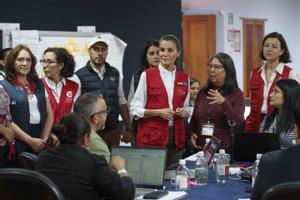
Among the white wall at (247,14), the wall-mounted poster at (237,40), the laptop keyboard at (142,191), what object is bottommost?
the laptop keyboard at (142,191)

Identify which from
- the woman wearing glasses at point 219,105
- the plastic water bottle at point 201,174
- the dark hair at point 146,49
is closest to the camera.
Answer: the plastic water bottle at point 201,174

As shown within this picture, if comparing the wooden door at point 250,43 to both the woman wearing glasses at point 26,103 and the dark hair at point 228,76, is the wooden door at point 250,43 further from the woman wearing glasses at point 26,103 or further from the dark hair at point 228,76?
the woman wearing glasses at point 26,103

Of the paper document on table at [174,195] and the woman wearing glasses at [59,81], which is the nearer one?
the paper document on table at [174,195]

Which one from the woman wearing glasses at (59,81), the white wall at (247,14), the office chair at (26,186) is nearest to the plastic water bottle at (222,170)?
the office chair at (26,186)

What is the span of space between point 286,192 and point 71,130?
39.9 inches

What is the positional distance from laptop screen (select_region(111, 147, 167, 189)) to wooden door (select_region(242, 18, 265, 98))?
961cm

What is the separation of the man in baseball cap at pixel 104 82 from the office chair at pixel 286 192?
2.59 metres

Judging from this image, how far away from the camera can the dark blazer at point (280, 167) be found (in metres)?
2.24

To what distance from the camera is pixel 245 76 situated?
40.3 feet

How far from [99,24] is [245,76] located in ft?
23.5

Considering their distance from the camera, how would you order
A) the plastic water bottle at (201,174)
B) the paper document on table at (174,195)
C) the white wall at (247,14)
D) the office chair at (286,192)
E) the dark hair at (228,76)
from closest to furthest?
the office chair at (286,192)
the paper document on table at (174,195)
the plastic water bottle at (201,174)
the dark hair at (228,76)
the white wall at (247,14)

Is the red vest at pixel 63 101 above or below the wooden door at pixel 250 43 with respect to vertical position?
below

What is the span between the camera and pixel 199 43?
1192cm

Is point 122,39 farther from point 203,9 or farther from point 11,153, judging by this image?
point 203,9
